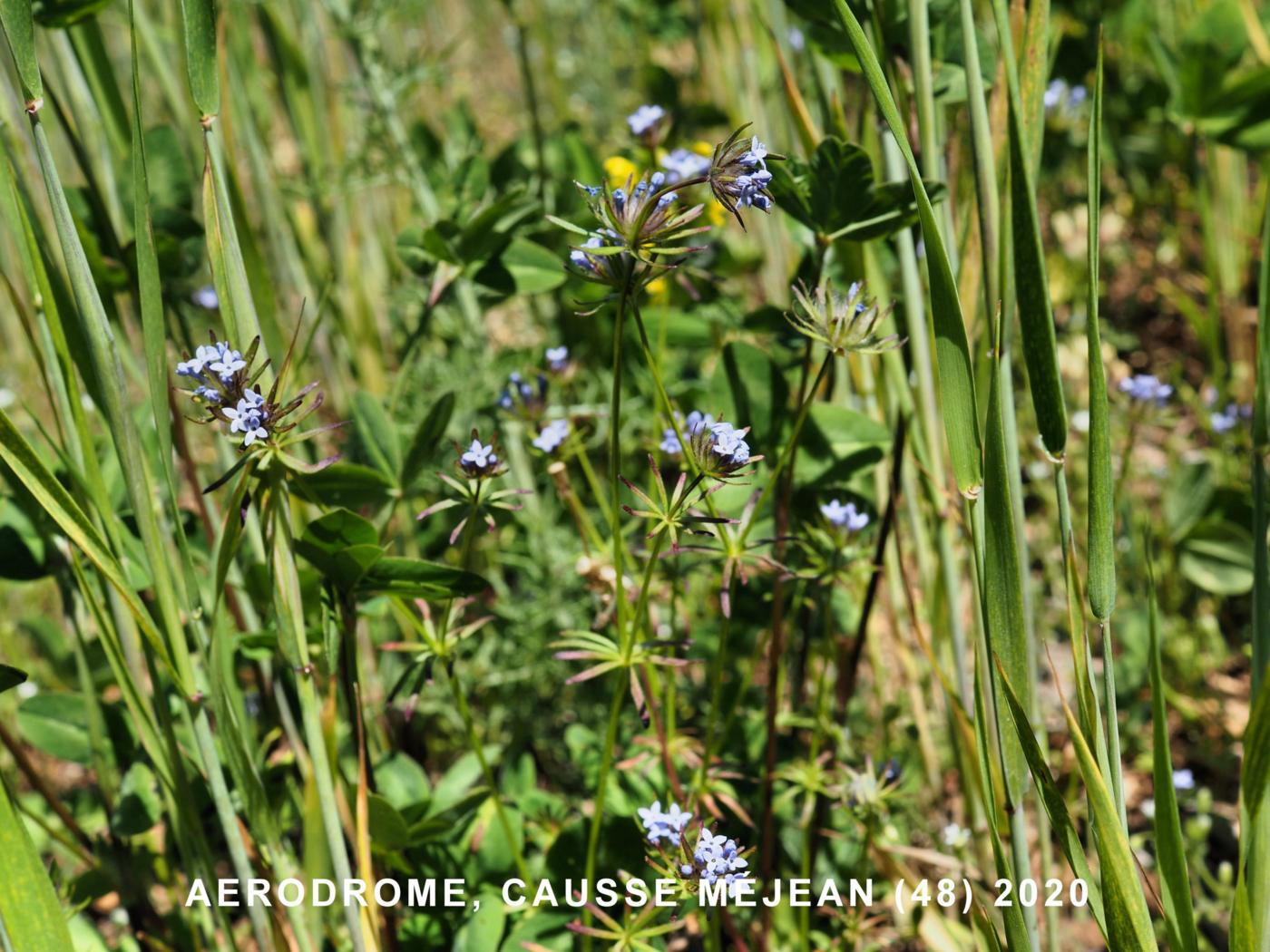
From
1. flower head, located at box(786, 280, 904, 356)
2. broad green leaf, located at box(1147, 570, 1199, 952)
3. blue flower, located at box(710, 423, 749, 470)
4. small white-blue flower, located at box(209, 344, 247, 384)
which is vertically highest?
small white-blue flower, located at box(209, 344, 247, 384)

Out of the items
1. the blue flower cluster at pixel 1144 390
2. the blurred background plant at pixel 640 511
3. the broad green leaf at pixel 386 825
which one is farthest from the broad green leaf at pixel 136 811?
the blue flower cluster at pixel 1144 390

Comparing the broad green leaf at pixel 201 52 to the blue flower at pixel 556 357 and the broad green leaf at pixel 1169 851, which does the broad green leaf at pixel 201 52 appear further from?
the broad green leaf at pixel 1169 851

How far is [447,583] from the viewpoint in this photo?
0.78 metres

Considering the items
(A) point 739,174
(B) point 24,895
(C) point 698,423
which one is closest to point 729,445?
(C) point 698,423

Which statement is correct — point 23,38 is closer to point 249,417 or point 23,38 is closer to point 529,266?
point 249,417

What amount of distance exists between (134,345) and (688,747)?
4.68 feet

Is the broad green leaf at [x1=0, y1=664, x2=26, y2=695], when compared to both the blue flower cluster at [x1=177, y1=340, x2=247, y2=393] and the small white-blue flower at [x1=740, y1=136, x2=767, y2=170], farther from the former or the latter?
the small white-blue flower at [x1=740, y1=136, x2=767, y2=170]

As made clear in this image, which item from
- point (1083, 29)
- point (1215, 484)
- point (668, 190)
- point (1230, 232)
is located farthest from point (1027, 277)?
point (1083, 29)

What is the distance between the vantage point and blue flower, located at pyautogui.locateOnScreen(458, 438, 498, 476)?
0.77m

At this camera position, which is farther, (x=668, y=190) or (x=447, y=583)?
(x=447, y=583)

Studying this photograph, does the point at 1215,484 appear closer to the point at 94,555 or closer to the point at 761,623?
the point at 761,623

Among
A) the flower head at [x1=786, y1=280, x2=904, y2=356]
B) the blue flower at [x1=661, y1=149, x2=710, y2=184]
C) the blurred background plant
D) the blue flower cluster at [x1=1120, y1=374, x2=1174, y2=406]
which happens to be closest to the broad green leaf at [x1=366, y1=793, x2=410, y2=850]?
the blurred background plant

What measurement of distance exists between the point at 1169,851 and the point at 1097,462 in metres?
0.25

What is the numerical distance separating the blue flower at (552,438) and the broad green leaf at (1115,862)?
45 cm
